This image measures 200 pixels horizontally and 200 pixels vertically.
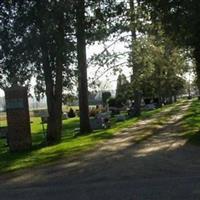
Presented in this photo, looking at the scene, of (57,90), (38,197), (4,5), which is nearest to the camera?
(38,197)

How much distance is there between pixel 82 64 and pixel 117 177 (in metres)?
16.9

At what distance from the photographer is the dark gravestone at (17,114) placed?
22.2 metres

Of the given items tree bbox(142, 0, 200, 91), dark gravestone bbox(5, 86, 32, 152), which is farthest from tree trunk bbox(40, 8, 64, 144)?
tree bbox(142, 0, 200, 91)

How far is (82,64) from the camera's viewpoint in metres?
29.1

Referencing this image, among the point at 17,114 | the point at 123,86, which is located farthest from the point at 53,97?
the point at 123,86

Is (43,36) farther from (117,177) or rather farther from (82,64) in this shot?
(117,177)

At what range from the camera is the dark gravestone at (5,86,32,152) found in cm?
2222

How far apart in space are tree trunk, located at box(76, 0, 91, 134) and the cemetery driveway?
6.70 m

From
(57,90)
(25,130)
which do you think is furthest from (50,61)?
(25,130)

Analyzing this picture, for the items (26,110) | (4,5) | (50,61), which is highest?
(4,5)

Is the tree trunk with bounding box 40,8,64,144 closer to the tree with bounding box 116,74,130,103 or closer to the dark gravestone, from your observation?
the dark gravestone

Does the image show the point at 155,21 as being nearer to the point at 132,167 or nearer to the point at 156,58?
the point at 132,167

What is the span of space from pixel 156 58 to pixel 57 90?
2258 cm

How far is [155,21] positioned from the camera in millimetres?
23500
